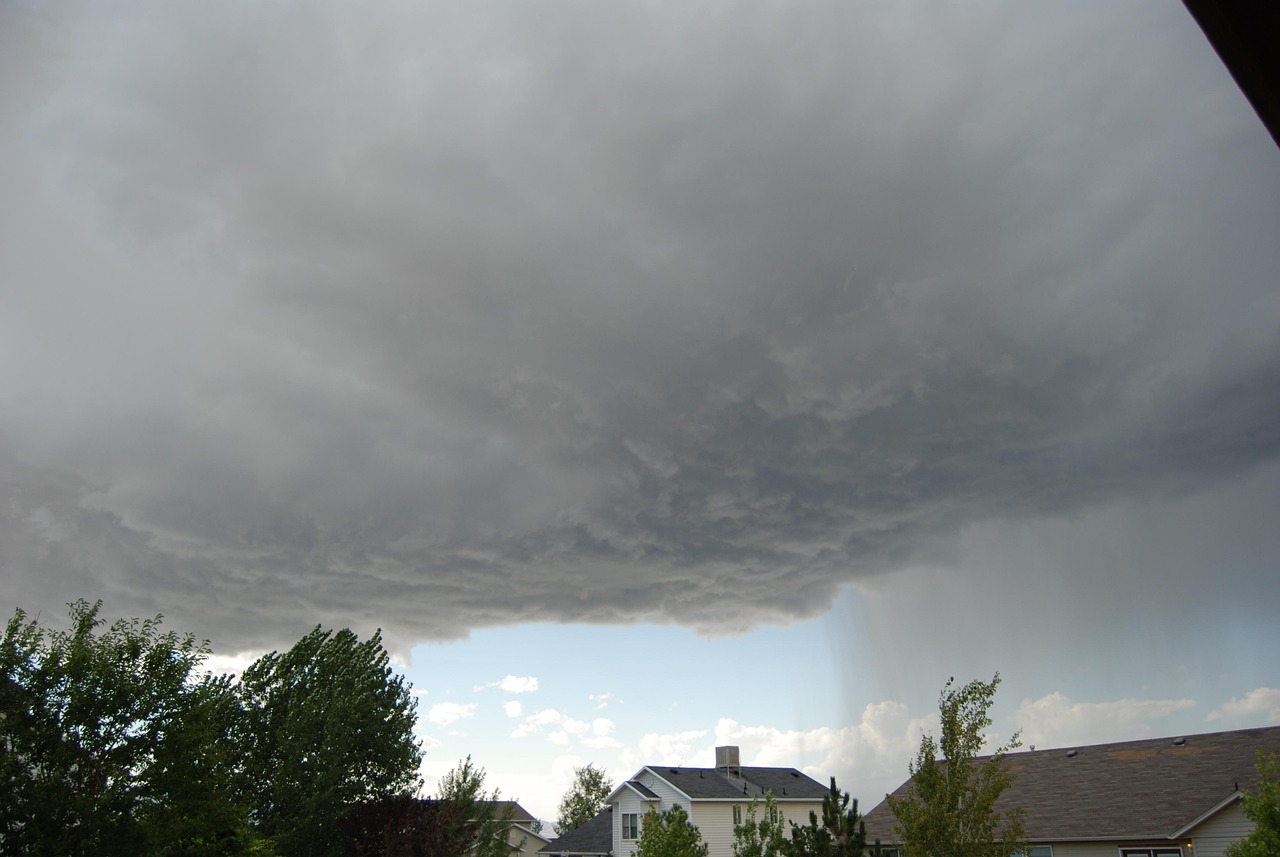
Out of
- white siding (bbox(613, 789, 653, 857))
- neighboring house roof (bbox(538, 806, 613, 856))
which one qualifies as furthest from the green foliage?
neighboring house roof (bbox(538, 806, 613, 856))

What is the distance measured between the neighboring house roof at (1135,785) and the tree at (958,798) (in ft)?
57.9

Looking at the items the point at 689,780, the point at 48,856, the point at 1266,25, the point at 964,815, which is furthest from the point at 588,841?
the point at 1266,25

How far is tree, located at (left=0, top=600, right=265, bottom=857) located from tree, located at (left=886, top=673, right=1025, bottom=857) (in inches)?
826

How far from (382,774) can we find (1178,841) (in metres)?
34.7

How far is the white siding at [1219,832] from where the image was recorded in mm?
31109

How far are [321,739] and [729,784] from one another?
32446mm

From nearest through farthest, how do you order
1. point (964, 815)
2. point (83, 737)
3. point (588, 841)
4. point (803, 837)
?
point (964, 815) → point (803, 837) → point (83, 737) → point (588, 841)

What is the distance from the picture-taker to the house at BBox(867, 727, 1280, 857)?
31703 mm

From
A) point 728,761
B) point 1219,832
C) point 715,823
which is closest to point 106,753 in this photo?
point 1219,832

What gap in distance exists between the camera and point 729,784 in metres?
62.2

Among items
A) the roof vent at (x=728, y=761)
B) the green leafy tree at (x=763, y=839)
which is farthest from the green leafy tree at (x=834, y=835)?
the roof vent at (x=728, y=761)

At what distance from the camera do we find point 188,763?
2667 cm

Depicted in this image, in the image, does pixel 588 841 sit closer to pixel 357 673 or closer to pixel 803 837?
pixel 357 673

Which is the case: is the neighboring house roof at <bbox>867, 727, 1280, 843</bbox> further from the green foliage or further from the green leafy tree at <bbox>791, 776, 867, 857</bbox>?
the green foliage
